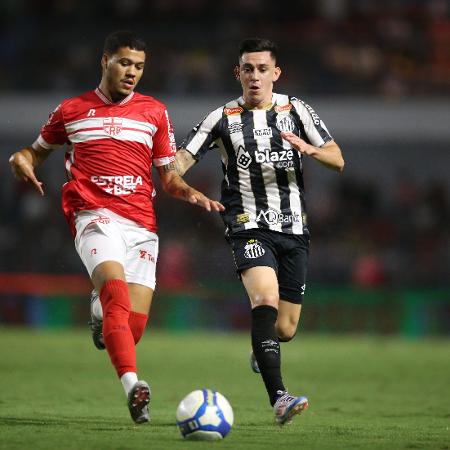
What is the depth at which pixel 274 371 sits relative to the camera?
270 inches

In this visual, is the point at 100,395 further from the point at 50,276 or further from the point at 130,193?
the point at 50,276

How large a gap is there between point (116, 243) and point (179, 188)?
62 centimetres

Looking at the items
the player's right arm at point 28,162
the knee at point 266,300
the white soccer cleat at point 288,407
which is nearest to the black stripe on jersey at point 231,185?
the knee at point 266,300

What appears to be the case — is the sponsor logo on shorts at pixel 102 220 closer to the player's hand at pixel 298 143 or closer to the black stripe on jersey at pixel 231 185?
the black stripe on jersey at pixel 231 185

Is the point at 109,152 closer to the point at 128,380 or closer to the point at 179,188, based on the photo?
the point at 179,188

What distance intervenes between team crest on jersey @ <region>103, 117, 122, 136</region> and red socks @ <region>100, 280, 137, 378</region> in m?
1.07

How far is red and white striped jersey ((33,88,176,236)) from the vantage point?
23.2 feet

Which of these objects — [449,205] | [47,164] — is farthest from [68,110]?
[47,164]

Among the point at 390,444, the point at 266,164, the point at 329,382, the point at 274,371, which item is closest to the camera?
the point at 390,444

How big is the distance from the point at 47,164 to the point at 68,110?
16295 millimetres

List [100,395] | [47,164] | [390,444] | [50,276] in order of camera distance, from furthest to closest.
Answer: [47,164]
[50,276]
[100,395]
[390,444]

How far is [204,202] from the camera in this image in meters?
6.78

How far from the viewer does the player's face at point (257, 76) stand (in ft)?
24.4

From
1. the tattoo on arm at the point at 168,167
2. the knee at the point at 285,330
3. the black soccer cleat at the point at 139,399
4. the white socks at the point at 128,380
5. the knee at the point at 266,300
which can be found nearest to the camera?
the black soccer cleat at the point at 139,399
